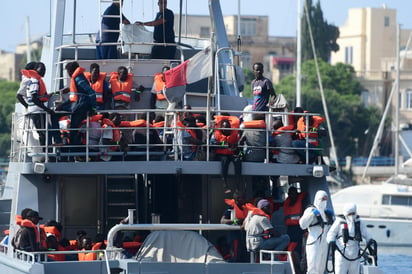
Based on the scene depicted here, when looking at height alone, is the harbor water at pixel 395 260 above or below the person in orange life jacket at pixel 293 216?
below

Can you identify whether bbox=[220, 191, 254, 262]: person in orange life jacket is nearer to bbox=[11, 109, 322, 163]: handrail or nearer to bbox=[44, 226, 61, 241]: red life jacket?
bbox=[11, 109, 322, 163]: handrail

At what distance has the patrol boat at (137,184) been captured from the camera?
18.5m

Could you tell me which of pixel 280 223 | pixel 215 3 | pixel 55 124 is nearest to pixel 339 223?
pixel 280 223

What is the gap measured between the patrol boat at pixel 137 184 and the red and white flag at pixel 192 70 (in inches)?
10.3

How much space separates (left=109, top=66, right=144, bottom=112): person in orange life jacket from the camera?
69.9 ft

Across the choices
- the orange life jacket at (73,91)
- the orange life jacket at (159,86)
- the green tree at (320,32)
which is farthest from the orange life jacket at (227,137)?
the green tree at (320,32)

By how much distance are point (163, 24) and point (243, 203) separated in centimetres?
470

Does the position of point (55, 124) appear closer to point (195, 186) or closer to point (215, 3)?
point (195, 186)

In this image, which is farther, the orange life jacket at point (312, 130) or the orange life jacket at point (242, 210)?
the orange life jacket at point (312, 130)

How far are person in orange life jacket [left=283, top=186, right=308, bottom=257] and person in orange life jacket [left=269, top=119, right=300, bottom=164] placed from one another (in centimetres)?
47

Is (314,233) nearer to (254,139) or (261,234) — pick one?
(261,234)

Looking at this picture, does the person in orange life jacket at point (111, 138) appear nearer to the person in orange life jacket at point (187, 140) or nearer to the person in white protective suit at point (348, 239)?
the person in orange life jacket at point (187, 140)

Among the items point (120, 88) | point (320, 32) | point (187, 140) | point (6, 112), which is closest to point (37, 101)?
point (120, 88)

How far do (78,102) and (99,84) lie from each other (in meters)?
1.16
